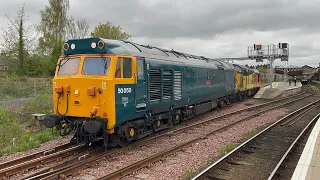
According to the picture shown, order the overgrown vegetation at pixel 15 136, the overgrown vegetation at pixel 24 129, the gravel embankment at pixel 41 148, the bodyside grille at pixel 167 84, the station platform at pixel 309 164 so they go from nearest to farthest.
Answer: the station platform at pixel 309 164 < the gravel embankment at pixel 41 148 < the overgrown vegetation at pixel 15 136 < the overgrown vegetation at pixel 24 129 < the bodyside grille at pixel 167 84

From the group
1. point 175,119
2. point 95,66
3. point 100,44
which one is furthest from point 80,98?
point 175,119

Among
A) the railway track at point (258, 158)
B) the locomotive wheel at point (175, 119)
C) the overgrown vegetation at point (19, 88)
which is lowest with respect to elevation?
the railway track at point (258, 158)

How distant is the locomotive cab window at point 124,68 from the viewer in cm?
923

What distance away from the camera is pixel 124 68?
9.48 meters

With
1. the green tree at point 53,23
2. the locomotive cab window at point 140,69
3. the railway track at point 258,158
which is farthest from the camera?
the green tree at point 53,23

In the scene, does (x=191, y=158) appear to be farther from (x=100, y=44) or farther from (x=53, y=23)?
(x=53, y=23)

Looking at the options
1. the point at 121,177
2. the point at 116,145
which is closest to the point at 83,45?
the point at 116,145

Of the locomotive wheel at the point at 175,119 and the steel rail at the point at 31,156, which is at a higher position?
the locomotive wheel at the point at 175,119

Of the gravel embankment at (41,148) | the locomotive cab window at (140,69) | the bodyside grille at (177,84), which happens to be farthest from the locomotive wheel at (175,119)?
the gravel embankment at (41,148)

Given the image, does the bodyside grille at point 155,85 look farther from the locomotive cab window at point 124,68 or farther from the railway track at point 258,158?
the railway track at point 258,158

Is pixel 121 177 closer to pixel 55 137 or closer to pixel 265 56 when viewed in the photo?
pixel 55 137

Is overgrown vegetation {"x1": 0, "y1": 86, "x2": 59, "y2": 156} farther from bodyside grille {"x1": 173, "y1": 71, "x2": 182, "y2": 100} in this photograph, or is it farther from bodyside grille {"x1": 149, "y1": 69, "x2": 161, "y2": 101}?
bodyside grille {"x1": 173, "y1": 71, "x2": 182, "y2": 100}

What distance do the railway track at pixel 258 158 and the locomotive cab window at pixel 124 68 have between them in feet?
12.5

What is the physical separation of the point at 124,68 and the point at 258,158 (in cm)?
507
